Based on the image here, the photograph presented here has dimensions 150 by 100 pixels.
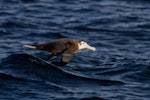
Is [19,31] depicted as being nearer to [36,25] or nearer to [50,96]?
[36,25]

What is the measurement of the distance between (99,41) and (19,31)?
241 centimetres

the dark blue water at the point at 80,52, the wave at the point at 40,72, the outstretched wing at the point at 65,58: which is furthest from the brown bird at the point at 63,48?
the wave at the point at 40,72

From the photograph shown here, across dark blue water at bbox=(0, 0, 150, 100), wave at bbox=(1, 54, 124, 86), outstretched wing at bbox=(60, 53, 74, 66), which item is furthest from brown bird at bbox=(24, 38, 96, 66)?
wave at bbox=(1, 54, 124, 86)

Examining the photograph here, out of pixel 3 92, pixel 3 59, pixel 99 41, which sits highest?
pixel 99 41

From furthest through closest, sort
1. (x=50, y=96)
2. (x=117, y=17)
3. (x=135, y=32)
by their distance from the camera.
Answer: (x=117, y=17)
(x=135, y=32)
(x=50, y=96)

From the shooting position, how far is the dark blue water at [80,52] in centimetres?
1397

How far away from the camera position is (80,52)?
1747cm

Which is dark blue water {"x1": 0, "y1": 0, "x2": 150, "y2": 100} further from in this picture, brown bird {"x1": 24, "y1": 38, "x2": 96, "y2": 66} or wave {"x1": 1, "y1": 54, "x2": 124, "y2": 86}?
brown bird {"x1": 24, "y1": 38, "x2": 96, "y2": 66}

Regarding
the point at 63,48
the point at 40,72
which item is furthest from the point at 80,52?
the point at 63,48

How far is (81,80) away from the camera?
48.3ft

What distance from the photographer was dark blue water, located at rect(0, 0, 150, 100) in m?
14.0

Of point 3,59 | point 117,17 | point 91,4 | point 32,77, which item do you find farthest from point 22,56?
point 91,4

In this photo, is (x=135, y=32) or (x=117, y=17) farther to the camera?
(x=117, y=17)

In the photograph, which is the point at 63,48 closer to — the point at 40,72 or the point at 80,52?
the point at 40,72
